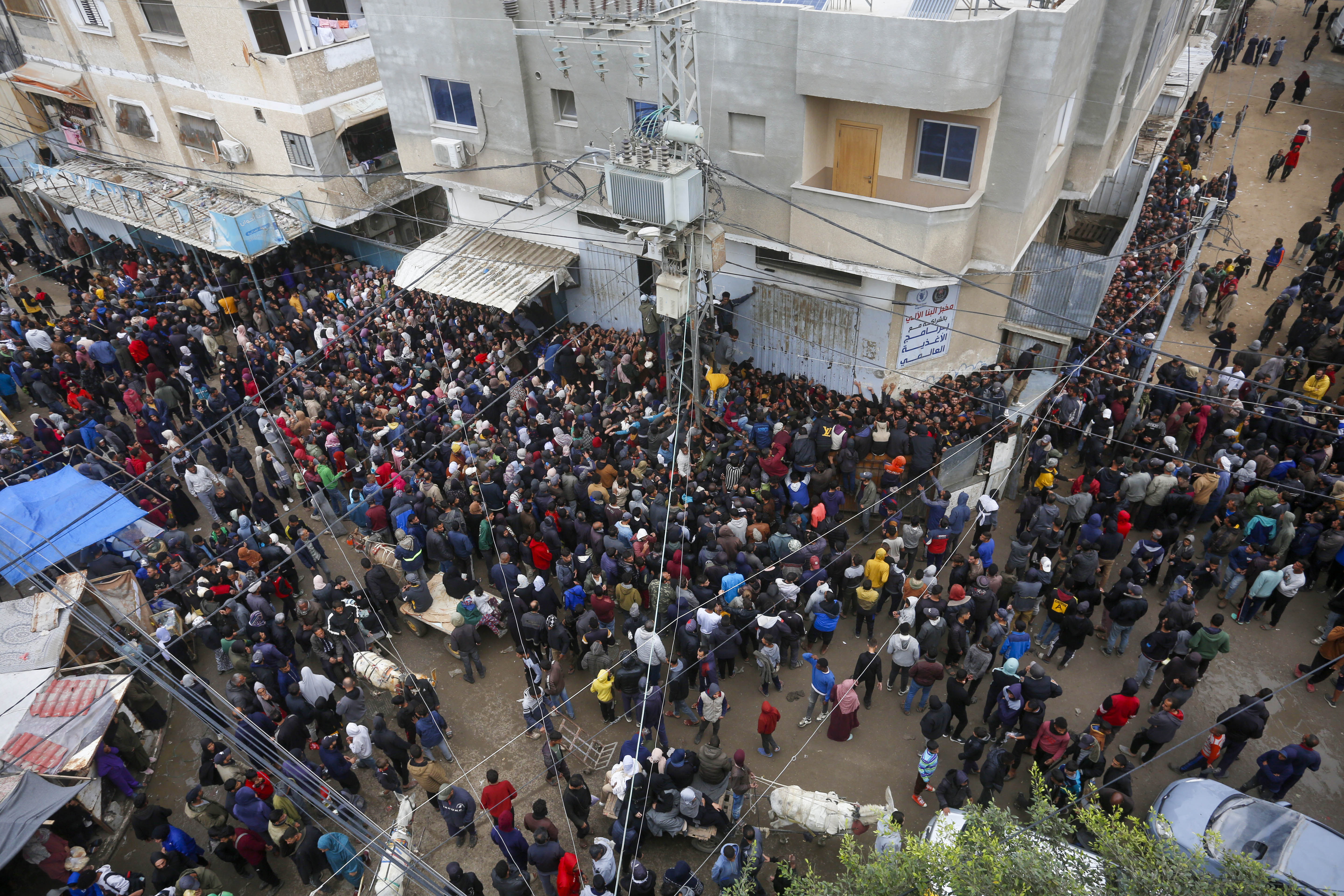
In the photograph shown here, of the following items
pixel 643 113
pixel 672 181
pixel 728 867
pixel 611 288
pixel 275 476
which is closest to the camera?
pixel 728 867

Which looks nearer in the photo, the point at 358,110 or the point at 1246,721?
the point at 1246,721

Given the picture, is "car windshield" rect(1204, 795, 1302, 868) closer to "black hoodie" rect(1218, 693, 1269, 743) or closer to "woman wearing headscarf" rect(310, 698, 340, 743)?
"black hoodie" rect(1218, 693, 1269, 743)

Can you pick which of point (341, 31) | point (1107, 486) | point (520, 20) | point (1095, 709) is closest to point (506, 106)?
point (520, 20)

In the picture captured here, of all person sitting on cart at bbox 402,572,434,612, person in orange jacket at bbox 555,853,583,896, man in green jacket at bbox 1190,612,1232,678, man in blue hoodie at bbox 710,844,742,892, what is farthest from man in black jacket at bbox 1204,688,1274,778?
person sitting on cart at bbox 402,572,434,612

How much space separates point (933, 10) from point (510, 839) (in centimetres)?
1237

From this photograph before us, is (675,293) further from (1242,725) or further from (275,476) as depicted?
(1242,725)

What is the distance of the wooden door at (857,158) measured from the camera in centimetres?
1380

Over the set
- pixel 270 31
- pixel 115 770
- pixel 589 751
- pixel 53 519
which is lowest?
pixel 589 751

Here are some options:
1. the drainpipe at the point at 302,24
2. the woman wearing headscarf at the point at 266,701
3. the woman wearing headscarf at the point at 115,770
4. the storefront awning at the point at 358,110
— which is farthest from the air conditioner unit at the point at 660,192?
the drainpipe at the point at 302,24

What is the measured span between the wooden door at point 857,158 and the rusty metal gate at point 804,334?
207 centimetres

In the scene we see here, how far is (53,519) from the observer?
11719 mm

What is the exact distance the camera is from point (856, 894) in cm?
622

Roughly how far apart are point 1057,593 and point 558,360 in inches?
405

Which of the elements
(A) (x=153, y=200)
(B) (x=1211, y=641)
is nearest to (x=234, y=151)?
(A) (x=153, y=200)
